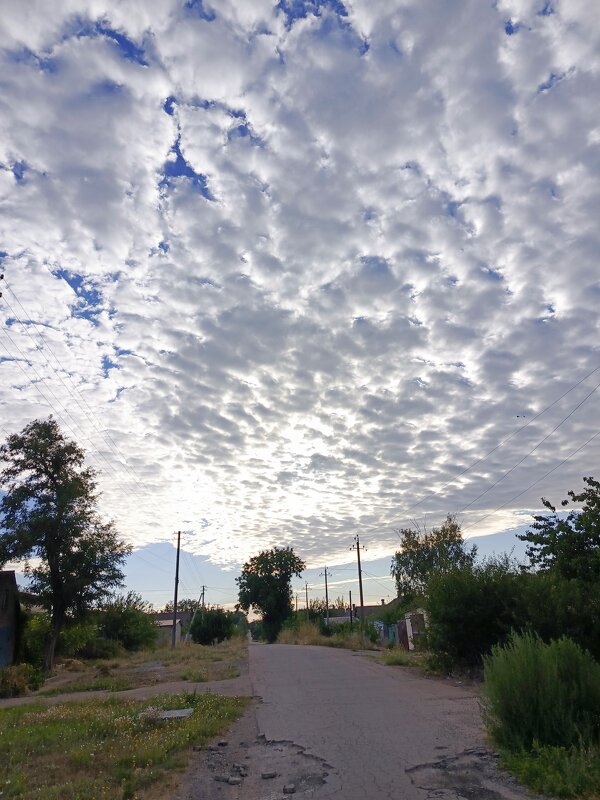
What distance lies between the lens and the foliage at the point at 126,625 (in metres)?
45.1

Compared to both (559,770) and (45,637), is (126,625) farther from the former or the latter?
(559,770)

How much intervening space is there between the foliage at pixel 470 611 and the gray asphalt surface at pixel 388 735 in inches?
40.5

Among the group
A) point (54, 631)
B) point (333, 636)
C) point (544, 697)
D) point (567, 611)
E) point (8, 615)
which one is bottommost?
point (544, 697)

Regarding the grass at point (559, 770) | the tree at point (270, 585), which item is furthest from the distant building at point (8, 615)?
the tree at point (270, 585)

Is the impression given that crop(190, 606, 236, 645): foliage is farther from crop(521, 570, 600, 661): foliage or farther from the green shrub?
crop(521, 570, 600, 661): foliage

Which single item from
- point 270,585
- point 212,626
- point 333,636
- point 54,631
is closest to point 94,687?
point 54,631

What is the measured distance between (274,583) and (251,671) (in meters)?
49.1

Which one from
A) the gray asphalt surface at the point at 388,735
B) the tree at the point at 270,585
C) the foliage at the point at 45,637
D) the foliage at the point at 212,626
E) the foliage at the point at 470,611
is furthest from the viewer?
the tree at the point at 270,585

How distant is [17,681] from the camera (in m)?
20.9

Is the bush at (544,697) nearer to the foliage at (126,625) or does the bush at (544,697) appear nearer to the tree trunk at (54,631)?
the tree trunk at (54,631)

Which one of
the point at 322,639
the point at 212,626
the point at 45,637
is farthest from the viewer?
the point at 212,626

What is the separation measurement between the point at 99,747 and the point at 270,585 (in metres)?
63.6

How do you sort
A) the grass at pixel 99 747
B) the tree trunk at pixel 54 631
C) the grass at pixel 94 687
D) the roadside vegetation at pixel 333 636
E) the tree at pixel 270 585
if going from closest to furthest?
the grass at pixel 99 747 → the grass at pixel 94 687 → the tree trunk at pixel 54 631 → the roadside vegetation at pixel 333 636 → the tree at pixel 270 585

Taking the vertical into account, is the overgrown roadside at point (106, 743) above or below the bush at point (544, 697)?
below
